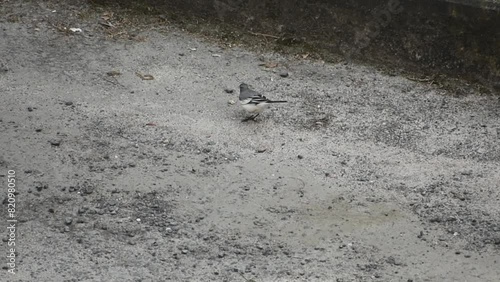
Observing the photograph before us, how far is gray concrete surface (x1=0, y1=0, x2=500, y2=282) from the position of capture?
5324 mm

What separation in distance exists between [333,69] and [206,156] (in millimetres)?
1951

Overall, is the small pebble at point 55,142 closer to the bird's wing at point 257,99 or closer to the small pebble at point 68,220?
the small pebble at point 68,220

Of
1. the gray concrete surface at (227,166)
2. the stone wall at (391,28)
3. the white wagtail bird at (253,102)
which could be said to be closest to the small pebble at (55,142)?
the gray concrete surface at (227,166)

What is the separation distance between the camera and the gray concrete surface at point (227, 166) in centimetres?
532

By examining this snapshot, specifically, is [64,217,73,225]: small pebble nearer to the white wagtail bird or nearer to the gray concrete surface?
the gray concrete surface

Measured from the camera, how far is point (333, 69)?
7.75 meters

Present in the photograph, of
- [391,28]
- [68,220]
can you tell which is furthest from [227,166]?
[391,28]

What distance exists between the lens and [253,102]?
268 inches

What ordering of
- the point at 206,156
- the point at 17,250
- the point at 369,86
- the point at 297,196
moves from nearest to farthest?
the point at 17,250, the point at 297,196, the point at 206,156, the point at 369,86

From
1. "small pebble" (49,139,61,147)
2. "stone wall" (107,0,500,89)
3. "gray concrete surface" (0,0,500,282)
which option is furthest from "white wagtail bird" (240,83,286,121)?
"small pebble" (49,139,61,147)

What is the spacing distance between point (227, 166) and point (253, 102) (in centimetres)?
77

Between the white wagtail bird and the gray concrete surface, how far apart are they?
123mm

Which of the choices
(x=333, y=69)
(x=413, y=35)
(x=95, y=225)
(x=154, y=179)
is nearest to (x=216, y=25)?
(x=333, y=69)

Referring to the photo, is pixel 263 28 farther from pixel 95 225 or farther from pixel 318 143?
pixel 95 225
